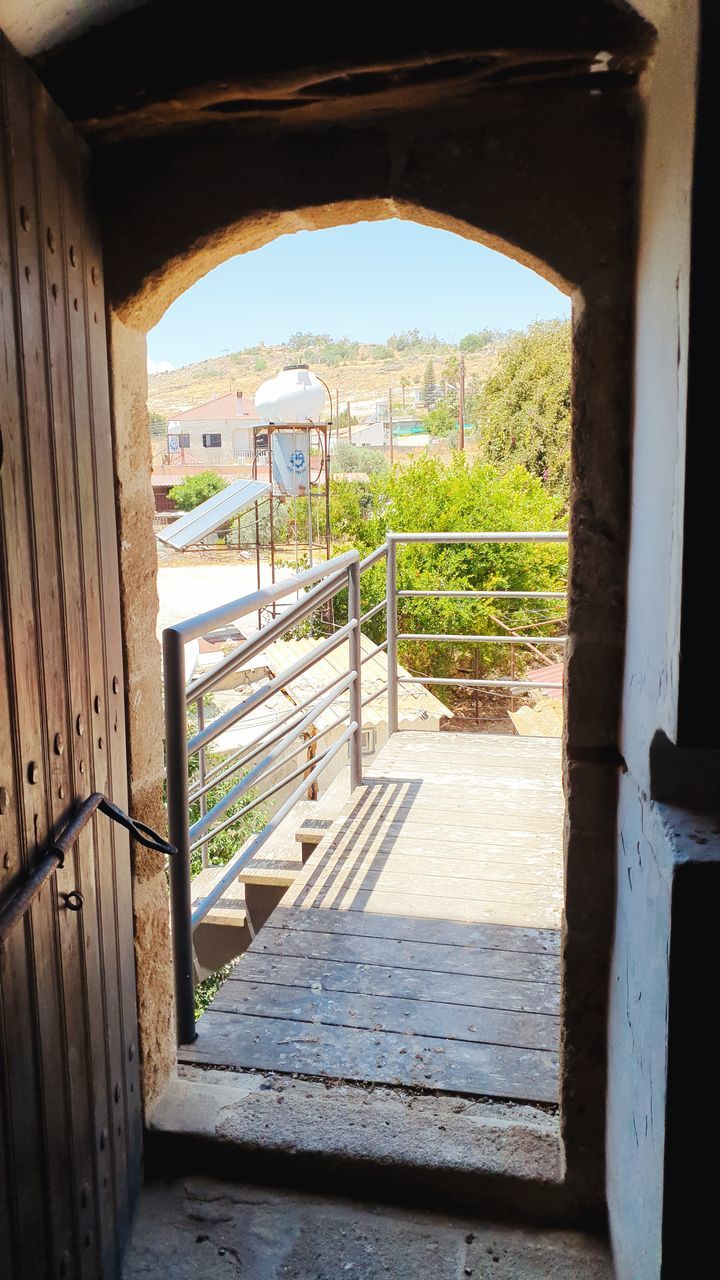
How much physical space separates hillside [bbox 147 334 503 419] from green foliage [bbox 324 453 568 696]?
121 ft

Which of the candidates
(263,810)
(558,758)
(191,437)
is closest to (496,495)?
(263,810)

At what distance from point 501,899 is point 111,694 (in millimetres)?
1625

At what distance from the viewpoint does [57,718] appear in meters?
1.37

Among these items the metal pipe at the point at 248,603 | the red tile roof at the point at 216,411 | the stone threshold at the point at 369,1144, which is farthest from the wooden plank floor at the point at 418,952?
the red tile roof at the point at 216,411

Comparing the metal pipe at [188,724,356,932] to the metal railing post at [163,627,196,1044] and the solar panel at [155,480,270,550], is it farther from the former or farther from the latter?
the solar panel at [155,480,270,550]

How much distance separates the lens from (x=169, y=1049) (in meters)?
1.98

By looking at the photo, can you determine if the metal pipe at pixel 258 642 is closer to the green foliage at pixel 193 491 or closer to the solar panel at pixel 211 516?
the solar panel at pixel 211 516

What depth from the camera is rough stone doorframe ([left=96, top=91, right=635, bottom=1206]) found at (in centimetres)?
150

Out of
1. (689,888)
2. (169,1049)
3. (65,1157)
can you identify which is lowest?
(169,1049)

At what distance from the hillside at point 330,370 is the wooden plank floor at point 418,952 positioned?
4460cm

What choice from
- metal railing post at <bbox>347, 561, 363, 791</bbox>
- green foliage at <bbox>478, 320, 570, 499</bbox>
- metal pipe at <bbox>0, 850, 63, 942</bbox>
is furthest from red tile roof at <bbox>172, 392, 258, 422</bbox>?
metal pipe at <bbox>0, 850, 63, 942</bbox>

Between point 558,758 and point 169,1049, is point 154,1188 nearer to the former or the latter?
point 169,1049

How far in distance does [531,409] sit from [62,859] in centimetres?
1569

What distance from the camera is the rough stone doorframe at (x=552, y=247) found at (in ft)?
4.93
